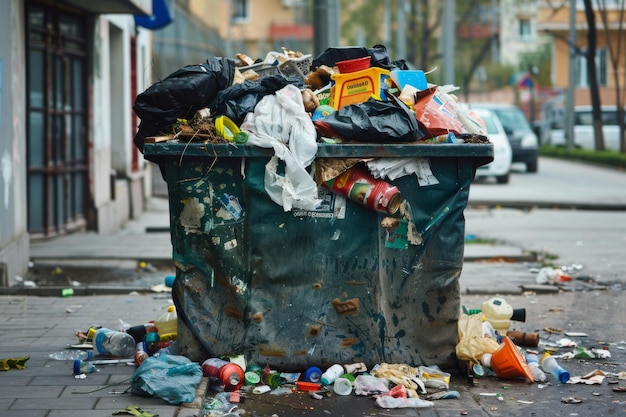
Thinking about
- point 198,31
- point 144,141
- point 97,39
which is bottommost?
point 144,141

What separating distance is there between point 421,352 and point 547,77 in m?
64.3

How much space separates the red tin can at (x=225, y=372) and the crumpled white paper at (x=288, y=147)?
2.97 feet

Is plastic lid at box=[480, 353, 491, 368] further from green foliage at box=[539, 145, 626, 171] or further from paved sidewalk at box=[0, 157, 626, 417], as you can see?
green foliage at box=[539, 145, 626, 171]

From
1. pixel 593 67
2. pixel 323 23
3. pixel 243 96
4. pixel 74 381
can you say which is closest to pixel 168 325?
pixel 74 381

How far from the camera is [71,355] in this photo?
252 inches

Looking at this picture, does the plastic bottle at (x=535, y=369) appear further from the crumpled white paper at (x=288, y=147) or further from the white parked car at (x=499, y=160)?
the white parked car at (x=499, y=160)

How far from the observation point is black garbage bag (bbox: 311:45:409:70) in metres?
6.62

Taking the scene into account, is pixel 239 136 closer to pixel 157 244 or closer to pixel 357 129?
pixel 357 129

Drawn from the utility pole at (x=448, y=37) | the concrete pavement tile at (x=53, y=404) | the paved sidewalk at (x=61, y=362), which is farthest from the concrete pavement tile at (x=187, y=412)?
the utility pole at (x=448, y=37)

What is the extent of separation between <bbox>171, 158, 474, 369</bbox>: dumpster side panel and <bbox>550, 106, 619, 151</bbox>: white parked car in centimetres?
3368

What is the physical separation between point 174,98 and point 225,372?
5.02 feet

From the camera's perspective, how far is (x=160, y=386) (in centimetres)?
533

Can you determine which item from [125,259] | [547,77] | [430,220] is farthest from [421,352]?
[547,77]

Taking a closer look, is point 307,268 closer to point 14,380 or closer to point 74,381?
point 74,381
